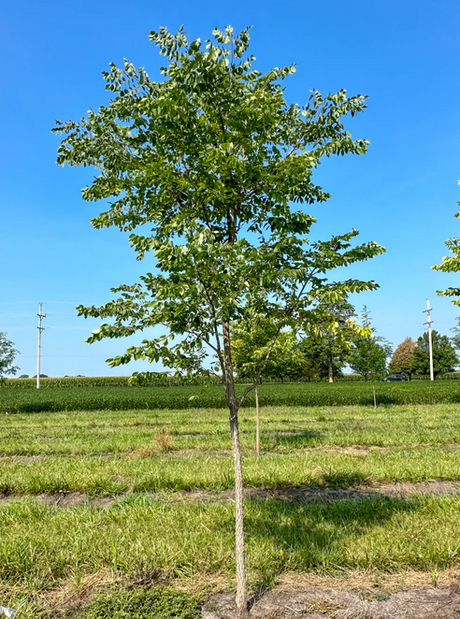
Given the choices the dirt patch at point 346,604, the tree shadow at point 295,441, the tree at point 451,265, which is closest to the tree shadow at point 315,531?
the dirt patch at point 346,604

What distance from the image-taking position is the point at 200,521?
234 inches

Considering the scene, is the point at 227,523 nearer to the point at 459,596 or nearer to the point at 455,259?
the point at 459,596

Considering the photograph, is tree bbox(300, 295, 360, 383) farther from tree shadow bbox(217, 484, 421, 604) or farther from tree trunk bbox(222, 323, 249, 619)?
tree shadow bbox(217, 484, 421, 604)

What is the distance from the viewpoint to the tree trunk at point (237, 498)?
4.17 meters

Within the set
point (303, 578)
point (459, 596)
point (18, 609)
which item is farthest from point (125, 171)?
point (459, 596)

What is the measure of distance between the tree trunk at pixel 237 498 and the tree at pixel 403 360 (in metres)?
89.0

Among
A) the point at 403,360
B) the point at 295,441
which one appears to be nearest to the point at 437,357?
the point at 403,360

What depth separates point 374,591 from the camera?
442 centimetres

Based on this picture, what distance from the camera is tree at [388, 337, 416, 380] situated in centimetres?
9044

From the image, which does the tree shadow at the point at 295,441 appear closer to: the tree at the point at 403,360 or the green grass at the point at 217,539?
the green grass at the point at 217,539

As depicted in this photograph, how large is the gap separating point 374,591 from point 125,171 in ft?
16.6

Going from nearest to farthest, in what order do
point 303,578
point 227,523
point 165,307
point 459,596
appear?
point 165,307, point 459,596, point 303,578, point 227,523

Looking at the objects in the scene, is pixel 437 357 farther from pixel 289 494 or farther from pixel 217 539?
pixel 217 539

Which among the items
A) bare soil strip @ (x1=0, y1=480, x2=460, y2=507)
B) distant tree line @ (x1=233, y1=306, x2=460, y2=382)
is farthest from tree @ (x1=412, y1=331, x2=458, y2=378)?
bare soil strip @ (x1=0, y1=480, x2=460, y2=507)
